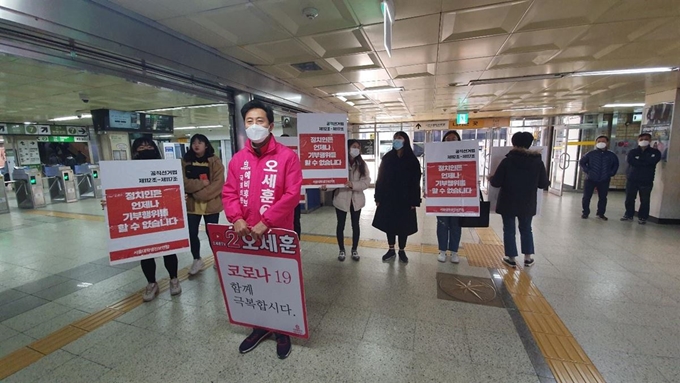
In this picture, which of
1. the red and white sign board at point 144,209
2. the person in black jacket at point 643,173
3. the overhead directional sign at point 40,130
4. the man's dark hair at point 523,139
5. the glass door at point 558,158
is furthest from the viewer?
the overhead directional sign at point 40,130

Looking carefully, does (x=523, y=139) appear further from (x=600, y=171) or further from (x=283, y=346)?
(x=600, y=171)

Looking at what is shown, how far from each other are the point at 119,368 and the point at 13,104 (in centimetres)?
817

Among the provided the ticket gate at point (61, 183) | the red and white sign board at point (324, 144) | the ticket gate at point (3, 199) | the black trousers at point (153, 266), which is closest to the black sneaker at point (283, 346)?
the black trousers at point (153, 266)

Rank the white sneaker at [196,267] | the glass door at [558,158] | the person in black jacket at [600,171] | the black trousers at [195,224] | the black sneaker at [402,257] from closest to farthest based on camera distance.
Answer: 1. the black trousers at [195,224]
2. the white sneaker at [196,267]
3. the black sneaker at [402,257]
4. the person in black jacket at [600,171]
5. the glass door at [558,158]

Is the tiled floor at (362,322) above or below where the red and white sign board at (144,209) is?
below

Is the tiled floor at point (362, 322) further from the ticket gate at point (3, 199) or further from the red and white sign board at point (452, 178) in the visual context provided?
the ticket gate at point (3, 199)

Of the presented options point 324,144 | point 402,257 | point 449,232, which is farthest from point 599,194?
point 324,144

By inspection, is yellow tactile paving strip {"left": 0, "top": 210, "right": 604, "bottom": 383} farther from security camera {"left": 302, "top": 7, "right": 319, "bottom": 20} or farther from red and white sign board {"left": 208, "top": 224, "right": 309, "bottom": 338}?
security camera {"left": 302, "top": 7, "right": 319, "bottom": 20}

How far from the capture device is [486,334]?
2.11 m

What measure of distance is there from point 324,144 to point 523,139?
2.25m

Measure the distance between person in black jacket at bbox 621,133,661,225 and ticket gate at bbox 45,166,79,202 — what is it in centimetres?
1419

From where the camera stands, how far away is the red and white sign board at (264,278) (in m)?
1.75

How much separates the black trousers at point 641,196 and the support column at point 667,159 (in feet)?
0.54

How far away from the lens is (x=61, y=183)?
8.55 metres
